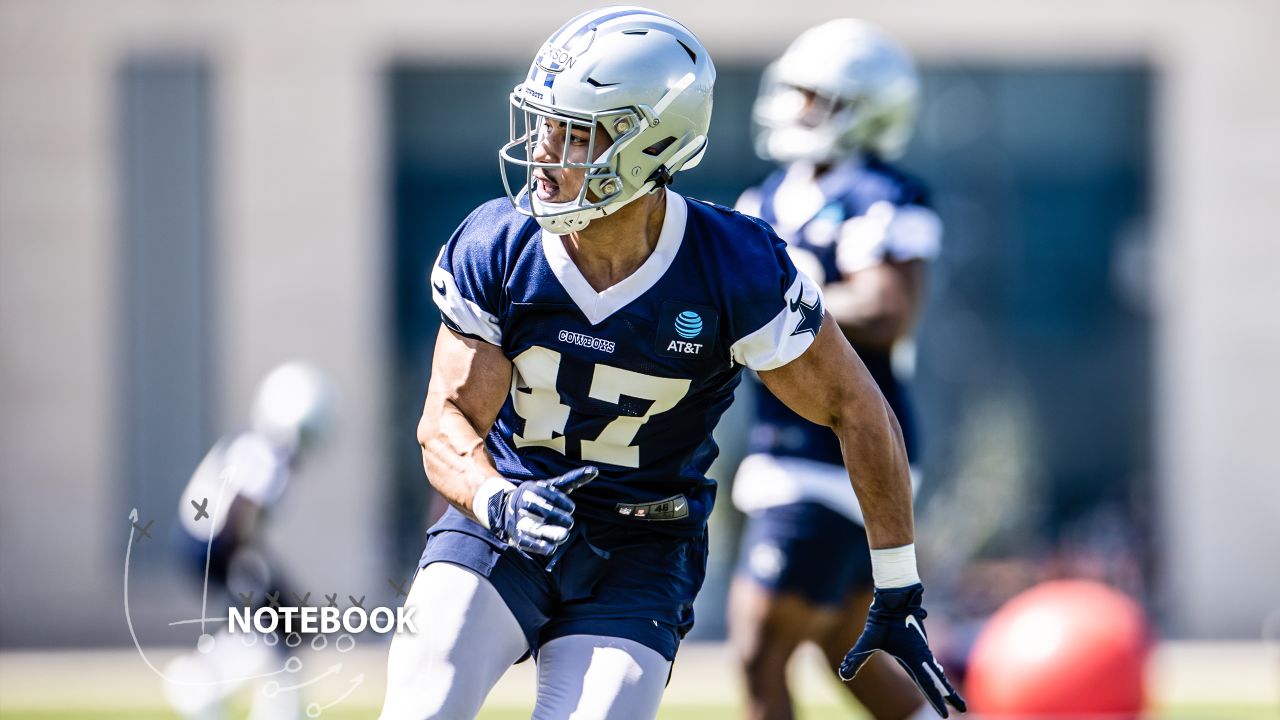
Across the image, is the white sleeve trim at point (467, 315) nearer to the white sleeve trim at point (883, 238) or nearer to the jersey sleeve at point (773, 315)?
the jersey sleeve at point (773, 315)

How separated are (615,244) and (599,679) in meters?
0.91

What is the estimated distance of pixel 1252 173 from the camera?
490 inches

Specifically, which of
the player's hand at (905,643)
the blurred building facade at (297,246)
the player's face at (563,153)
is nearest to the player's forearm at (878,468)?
the player's hand at (905,643)

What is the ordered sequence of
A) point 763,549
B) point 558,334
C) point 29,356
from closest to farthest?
point 558,334
point 763,549
point 29,356

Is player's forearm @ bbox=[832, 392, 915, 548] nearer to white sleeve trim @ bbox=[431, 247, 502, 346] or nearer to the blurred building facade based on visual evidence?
white sleeve trim @ bbox=[431, 247, 502, 346]

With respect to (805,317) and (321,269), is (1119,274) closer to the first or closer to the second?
(321,269)

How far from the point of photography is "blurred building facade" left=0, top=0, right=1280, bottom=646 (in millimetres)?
12117

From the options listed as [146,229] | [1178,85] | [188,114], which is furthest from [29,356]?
[1178,85]

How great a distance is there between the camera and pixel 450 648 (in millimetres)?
3494

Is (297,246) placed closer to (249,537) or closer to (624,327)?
(249,537)

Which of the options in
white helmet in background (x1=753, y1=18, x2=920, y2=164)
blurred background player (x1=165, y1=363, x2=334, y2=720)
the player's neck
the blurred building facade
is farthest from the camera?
the blurred building facade

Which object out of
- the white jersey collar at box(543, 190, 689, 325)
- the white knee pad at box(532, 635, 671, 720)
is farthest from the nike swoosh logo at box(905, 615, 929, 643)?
the white jersey collar at box(543, 190, 689, 325)

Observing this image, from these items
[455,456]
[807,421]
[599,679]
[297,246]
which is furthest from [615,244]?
[297,246]

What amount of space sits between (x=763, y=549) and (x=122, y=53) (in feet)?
28.5
